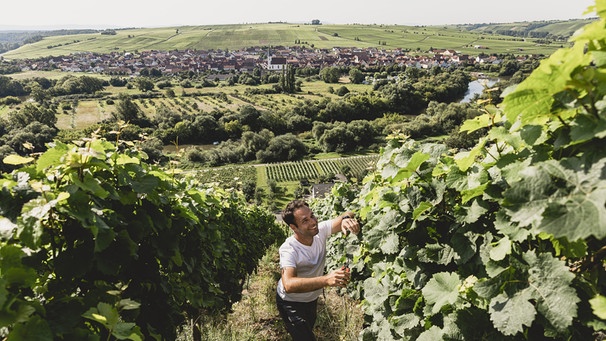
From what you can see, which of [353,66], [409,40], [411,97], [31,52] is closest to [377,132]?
[411,97]

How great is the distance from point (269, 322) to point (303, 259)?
112 inches

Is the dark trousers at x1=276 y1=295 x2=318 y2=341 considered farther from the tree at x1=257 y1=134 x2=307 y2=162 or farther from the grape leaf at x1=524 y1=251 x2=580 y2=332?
the tree at x1=257 y1=134 x2=307 y2=162

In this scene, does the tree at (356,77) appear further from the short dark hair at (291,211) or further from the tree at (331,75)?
the short dark hair at (291,211)

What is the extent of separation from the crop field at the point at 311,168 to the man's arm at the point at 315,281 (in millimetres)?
56916

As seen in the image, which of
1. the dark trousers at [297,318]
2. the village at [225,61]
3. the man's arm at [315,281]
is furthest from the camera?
the village at [225,61]

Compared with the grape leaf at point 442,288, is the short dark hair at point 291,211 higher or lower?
lower

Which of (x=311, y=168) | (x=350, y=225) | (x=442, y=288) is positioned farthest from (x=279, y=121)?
(x=442, y=288)

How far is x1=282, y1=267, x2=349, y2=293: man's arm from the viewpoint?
325cm

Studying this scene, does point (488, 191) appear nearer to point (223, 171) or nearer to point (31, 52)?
point (223, 171)

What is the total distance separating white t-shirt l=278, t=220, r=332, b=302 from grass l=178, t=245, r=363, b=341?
0.86 m

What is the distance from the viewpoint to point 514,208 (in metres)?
1.37

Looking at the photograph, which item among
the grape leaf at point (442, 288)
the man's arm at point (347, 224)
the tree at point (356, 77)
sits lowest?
the tree at point (356, 77)

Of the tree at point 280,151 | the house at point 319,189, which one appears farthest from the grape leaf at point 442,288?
the tree at point 280,151

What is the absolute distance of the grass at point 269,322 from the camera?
4.90 m
